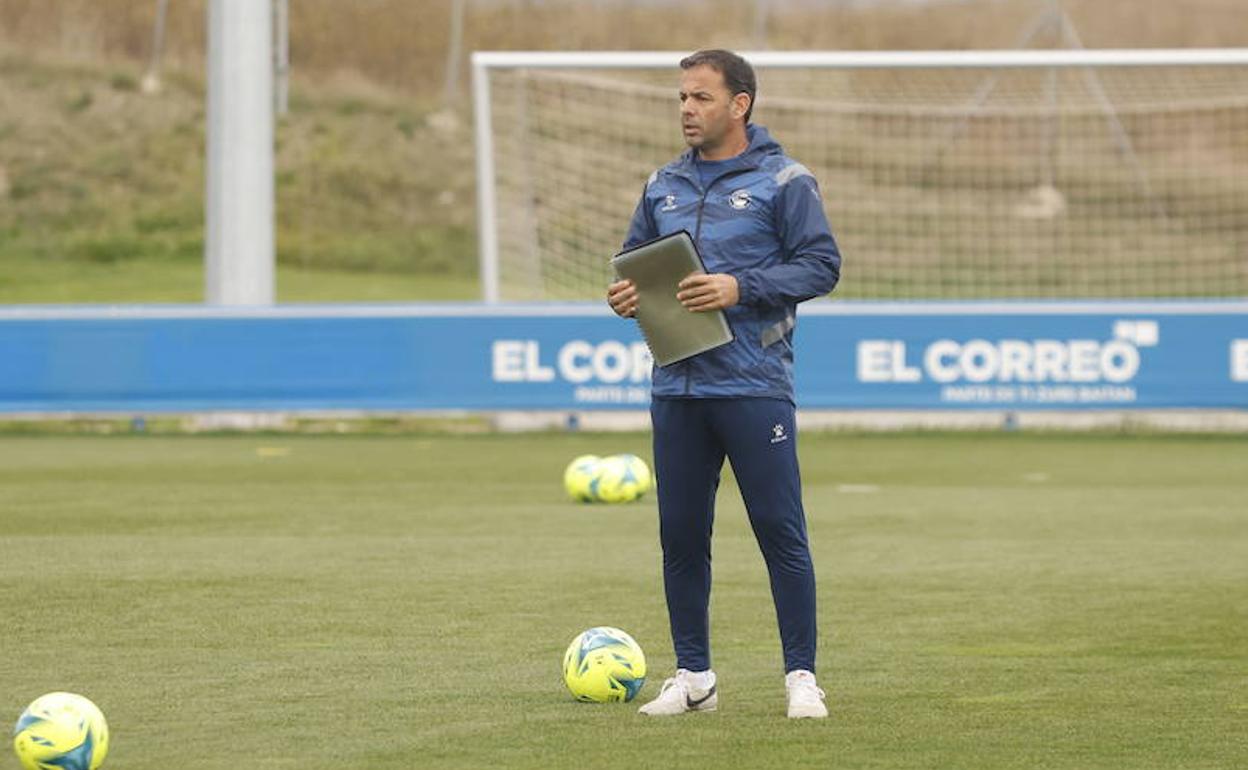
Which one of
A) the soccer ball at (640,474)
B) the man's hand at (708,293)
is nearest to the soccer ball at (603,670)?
the man's hand at (708,293)

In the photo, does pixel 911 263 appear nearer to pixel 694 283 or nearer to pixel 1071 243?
pixel 1071 243

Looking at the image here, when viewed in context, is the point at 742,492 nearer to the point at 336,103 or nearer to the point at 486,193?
the point at 486,193

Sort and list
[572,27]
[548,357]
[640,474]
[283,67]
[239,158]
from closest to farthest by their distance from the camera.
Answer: [640,474]
[548,357]
[239,158]
[283,67]
[572,27]

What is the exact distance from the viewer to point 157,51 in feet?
167

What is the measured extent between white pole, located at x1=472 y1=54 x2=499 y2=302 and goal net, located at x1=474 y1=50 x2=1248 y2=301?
0.02 meters

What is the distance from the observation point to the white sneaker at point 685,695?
8375 millimetres

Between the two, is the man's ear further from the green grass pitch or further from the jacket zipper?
the green grass pitch

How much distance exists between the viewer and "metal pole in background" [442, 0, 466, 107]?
4932cm

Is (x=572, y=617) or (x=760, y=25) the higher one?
(x=760, y=25)

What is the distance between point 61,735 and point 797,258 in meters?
2.74

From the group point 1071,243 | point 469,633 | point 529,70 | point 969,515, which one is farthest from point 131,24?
point 469,633

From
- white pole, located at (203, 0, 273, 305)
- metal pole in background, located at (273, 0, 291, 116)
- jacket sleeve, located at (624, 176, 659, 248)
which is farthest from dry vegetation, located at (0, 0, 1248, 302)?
jacket sleeve, located at (624, 176, 659, 248)

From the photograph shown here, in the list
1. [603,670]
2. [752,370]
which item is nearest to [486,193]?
[603,670]

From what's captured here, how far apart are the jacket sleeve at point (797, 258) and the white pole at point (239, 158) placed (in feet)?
55.7
